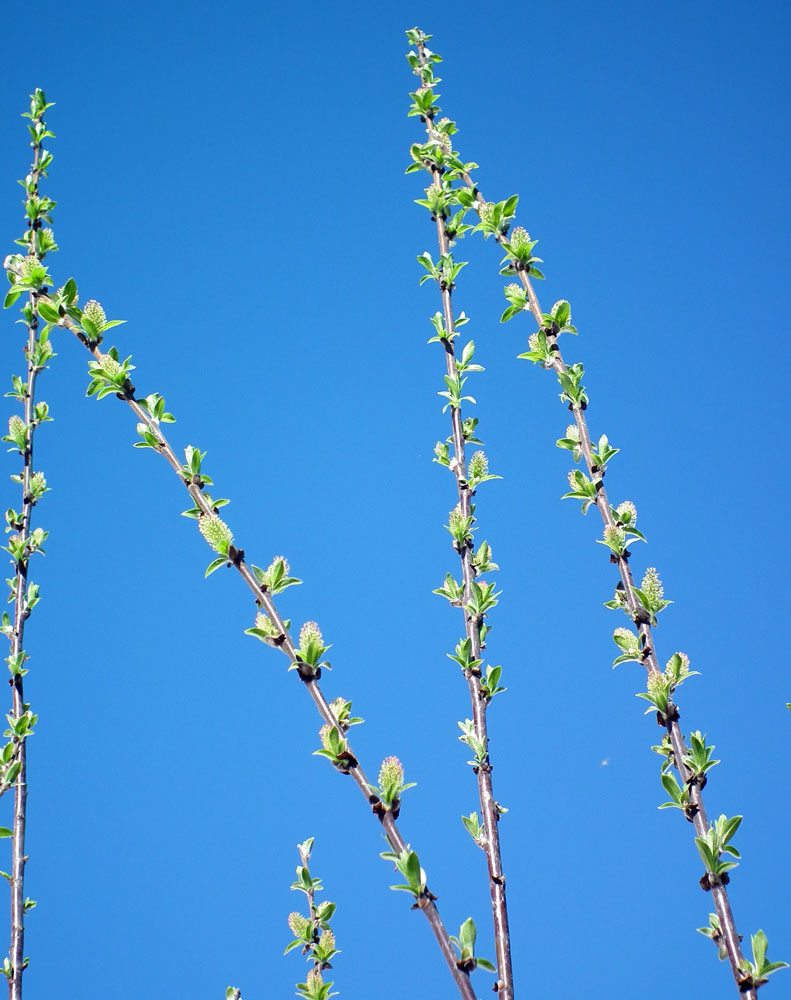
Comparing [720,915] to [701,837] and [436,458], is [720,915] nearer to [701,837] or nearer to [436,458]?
[701,837]

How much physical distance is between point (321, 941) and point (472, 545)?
2.75 feet

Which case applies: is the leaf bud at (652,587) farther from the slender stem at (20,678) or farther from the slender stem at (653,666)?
the slender stem at (20,678)

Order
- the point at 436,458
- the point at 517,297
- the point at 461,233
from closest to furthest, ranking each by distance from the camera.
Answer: the point at 517,297
the point at 436,458
the point at 461,233

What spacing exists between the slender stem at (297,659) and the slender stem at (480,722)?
0.19 metres

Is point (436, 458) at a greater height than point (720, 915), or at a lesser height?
greater

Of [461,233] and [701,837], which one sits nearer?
[701,837]

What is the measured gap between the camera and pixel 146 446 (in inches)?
55.3

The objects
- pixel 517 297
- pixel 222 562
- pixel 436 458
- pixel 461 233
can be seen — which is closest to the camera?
pixel 222 562

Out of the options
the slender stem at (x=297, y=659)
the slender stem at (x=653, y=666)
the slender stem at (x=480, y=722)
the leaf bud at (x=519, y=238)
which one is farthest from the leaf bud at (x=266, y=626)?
the leaf bud at (x=519, y=238)

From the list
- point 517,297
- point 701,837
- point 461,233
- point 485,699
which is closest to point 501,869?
point 485,699

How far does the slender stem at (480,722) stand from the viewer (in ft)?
4.10

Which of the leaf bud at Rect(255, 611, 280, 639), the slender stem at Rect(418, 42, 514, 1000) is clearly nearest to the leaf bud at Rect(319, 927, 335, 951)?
the slender stem at Rect(418, 42, 514, 1000)

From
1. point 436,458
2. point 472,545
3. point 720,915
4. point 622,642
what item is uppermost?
point 436,458

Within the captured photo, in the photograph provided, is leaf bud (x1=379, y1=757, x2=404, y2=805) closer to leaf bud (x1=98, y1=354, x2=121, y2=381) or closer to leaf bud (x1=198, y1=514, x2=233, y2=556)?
leaf bud (x1=198, y1=514, x2=233, y2=556)
